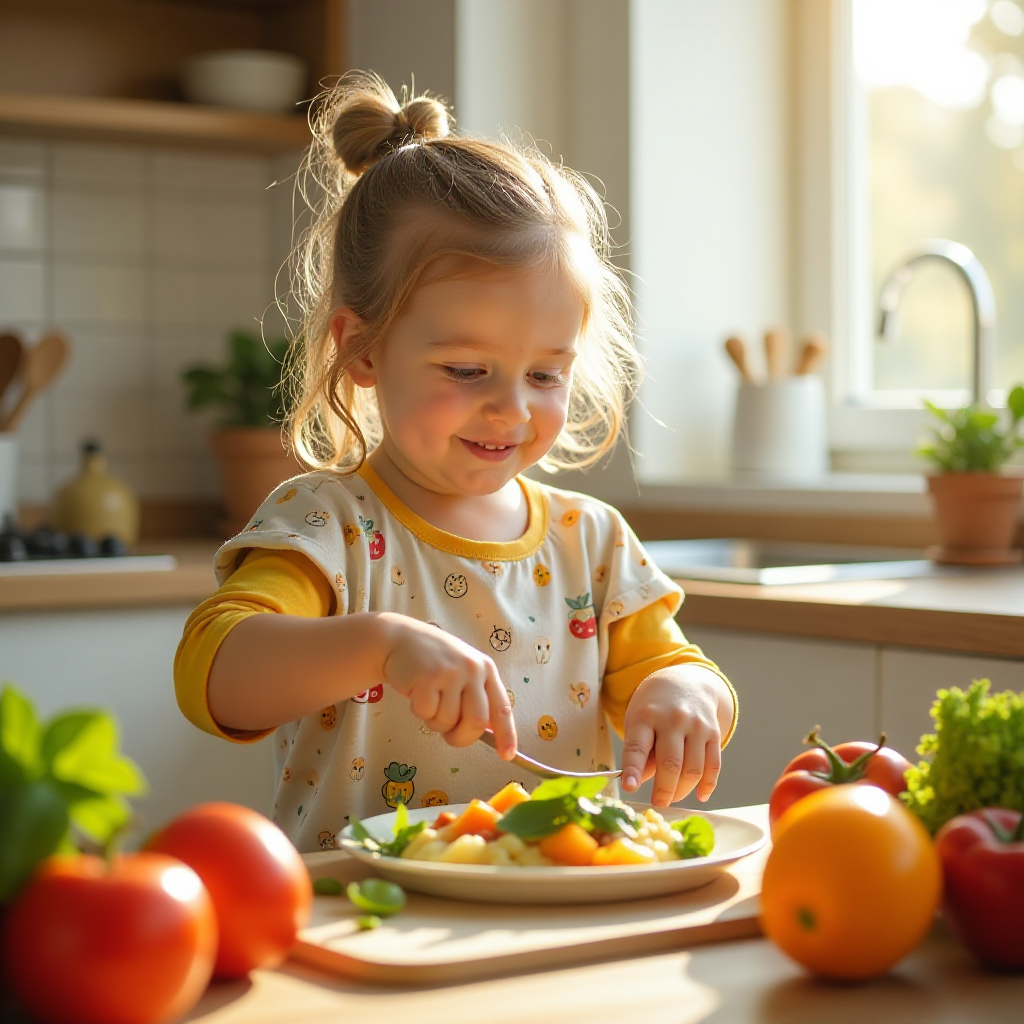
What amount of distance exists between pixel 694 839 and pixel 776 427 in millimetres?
1822

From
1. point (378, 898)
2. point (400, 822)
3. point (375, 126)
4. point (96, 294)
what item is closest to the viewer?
point (378, 898)

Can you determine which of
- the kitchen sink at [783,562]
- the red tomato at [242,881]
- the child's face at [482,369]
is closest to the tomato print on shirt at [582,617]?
the child's face at [482,369]

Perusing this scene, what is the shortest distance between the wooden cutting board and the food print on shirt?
0.41 meters

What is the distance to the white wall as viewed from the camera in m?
2.62

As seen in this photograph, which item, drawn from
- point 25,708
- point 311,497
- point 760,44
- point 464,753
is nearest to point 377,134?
point 311,497

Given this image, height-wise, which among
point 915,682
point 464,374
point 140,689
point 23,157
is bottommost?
point 140,689

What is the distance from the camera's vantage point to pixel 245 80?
2740mm

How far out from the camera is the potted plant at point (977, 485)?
6.59ft

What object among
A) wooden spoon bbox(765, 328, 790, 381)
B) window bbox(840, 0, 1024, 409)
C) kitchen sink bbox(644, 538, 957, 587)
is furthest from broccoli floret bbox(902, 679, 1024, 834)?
wooden spoon bbox(765, 328, 790, 381)

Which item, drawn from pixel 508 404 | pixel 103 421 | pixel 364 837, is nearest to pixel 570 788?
pixel 364 837

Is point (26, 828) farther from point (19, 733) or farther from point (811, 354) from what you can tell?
point (811, 354)

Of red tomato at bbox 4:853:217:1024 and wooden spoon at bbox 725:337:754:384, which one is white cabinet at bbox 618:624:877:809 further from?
red tomato at bbox 4:853:217:1024

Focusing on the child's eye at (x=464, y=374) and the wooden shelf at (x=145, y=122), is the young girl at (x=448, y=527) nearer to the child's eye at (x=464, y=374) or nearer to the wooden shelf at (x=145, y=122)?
the child's eye at (x=464, y=374)

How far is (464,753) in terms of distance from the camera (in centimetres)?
125
